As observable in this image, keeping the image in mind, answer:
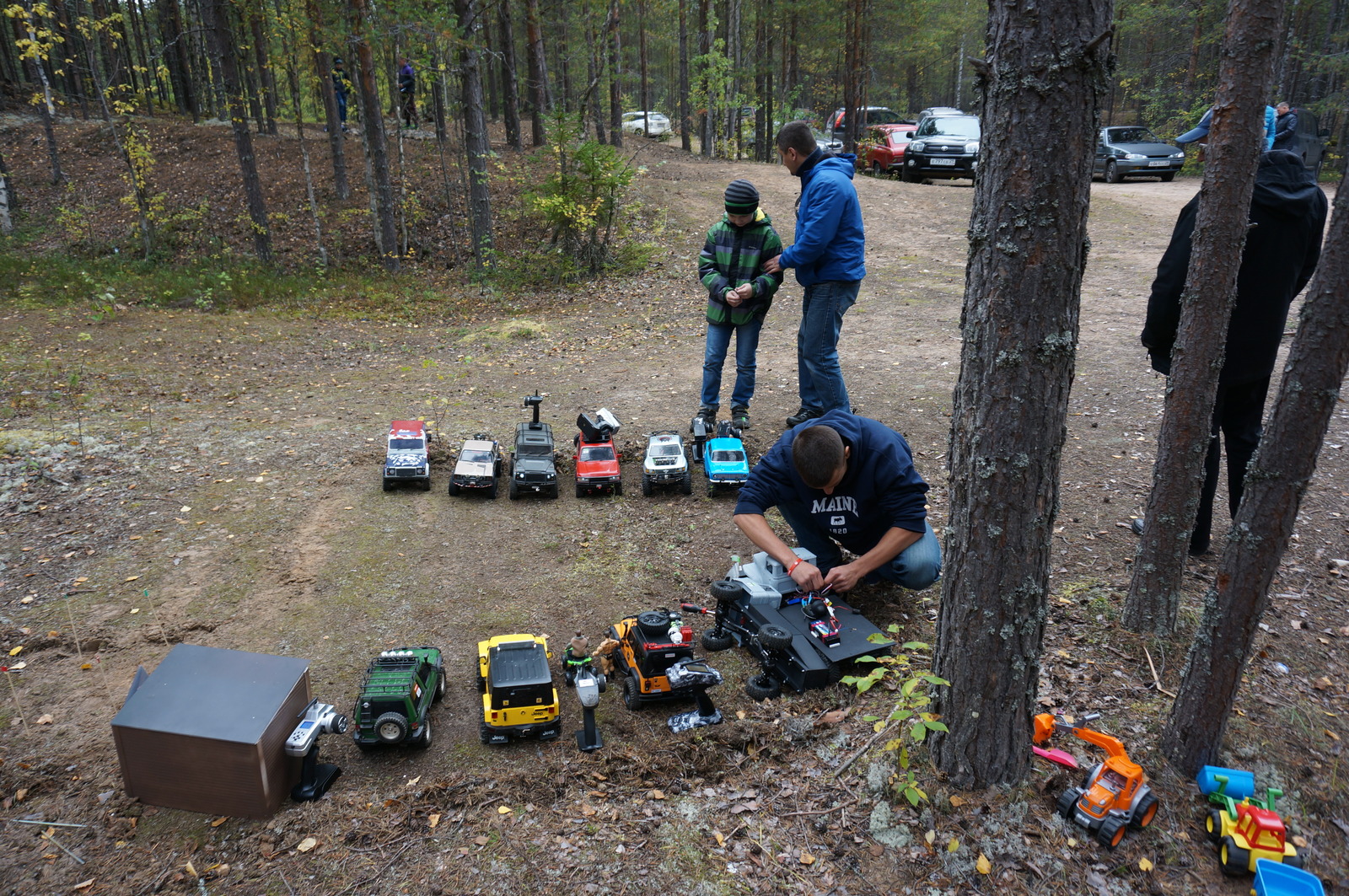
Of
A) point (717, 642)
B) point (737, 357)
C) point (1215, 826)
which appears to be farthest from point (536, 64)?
point (1215, 826)

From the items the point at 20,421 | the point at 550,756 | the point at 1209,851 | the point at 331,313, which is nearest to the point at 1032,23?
the point at 1209,851

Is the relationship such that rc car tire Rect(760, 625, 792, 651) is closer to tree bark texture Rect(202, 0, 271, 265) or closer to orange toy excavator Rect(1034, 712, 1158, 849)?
orange toy excavator Rect(1034, 712, 1158, 849)

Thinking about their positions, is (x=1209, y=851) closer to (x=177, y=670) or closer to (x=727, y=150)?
(x=177, y=670)

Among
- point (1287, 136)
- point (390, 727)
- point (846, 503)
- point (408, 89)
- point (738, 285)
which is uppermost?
point (408, 89)

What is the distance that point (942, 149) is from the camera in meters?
19.4

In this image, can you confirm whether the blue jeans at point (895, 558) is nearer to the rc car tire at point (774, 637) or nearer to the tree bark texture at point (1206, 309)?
the rc car tire at point (774, 637)

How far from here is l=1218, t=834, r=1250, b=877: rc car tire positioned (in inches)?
95.5

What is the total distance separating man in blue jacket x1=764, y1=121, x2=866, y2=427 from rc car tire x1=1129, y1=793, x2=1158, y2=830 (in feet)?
12.6

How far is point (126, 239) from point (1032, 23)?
734 inches

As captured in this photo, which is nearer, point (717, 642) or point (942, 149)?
point (717, 642)

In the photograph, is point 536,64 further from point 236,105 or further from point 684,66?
point 236,105

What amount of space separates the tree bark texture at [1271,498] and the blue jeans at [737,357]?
438 centimetres

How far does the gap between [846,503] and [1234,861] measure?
2.19 meters

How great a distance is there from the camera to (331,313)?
40.9ft
